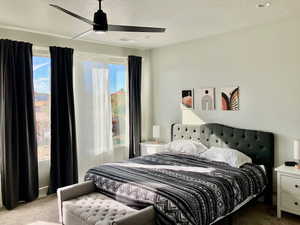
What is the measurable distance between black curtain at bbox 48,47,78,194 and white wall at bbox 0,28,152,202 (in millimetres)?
210

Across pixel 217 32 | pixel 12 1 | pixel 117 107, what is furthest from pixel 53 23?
pixel 217 32

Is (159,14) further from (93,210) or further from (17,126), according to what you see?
(17,126)

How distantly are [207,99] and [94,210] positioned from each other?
2.89 meters

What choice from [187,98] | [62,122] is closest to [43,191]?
[62,122]

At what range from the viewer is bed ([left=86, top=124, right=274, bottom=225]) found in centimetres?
270

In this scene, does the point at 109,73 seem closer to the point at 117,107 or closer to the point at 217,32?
the point at 117,107

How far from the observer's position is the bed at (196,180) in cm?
270

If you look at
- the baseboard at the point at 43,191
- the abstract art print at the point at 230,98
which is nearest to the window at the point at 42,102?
the baseboard at the point at 43,191

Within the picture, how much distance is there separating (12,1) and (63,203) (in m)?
2.46


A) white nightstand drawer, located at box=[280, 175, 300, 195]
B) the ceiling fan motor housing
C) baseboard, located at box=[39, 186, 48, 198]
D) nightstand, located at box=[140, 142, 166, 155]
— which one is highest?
the ceiling fan motor housing

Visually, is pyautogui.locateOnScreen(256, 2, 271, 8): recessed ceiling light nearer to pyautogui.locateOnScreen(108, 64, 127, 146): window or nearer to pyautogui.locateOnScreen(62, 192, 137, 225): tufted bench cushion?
pyautogui.locateOnScreen(62, 192, 137, 225): tufted bench cushion

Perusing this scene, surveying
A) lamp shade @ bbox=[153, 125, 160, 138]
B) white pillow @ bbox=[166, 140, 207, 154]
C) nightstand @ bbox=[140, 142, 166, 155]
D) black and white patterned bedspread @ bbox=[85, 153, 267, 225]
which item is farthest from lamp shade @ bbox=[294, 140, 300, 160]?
lamp shade @ bbox=[153, 125, 160, 138]

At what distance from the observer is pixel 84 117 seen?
5070mm

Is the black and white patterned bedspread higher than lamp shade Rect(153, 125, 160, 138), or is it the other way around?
lamp shade Rect(153, 125, 160, 138)
